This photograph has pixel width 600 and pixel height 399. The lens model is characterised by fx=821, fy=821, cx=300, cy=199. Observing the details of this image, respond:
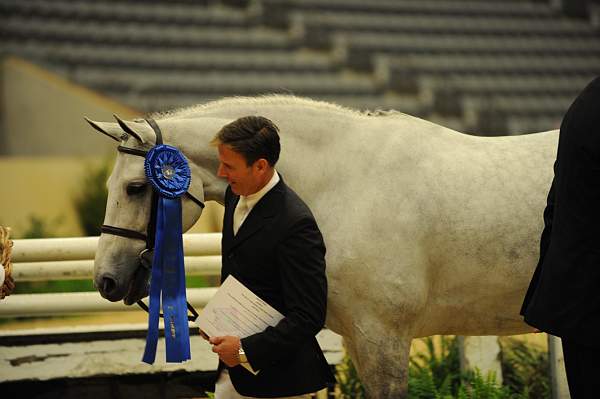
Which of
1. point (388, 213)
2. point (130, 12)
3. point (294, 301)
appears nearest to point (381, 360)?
point (388, 213)

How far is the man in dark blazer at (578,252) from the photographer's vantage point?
1854 mm

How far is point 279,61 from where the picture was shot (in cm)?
1505

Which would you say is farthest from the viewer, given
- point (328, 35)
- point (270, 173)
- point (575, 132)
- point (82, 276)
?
point (328, 35)

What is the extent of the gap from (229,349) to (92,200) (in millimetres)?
7838

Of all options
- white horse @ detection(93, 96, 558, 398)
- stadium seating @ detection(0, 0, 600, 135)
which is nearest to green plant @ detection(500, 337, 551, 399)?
white horse @ detection(93, 96, 558, 398)

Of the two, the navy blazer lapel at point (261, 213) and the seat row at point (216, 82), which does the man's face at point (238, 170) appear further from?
the seat row at point (216, 82)

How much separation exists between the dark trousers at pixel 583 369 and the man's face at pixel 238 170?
862 millimetres

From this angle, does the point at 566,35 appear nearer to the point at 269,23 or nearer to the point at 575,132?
the point at 269,23

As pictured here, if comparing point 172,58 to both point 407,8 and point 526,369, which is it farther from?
point 526,369

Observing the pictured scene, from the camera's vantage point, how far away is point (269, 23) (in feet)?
52.0

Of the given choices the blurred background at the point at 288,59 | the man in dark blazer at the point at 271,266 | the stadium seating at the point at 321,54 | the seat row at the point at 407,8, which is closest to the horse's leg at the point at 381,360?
the man in dark blazer at the point at 271,266

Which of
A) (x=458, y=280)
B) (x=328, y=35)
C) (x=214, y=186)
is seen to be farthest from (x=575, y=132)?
(x=328, y=35)

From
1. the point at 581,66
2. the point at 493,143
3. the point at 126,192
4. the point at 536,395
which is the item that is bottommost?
the point at 536,395

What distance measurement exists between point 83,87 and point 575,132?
11788mm
